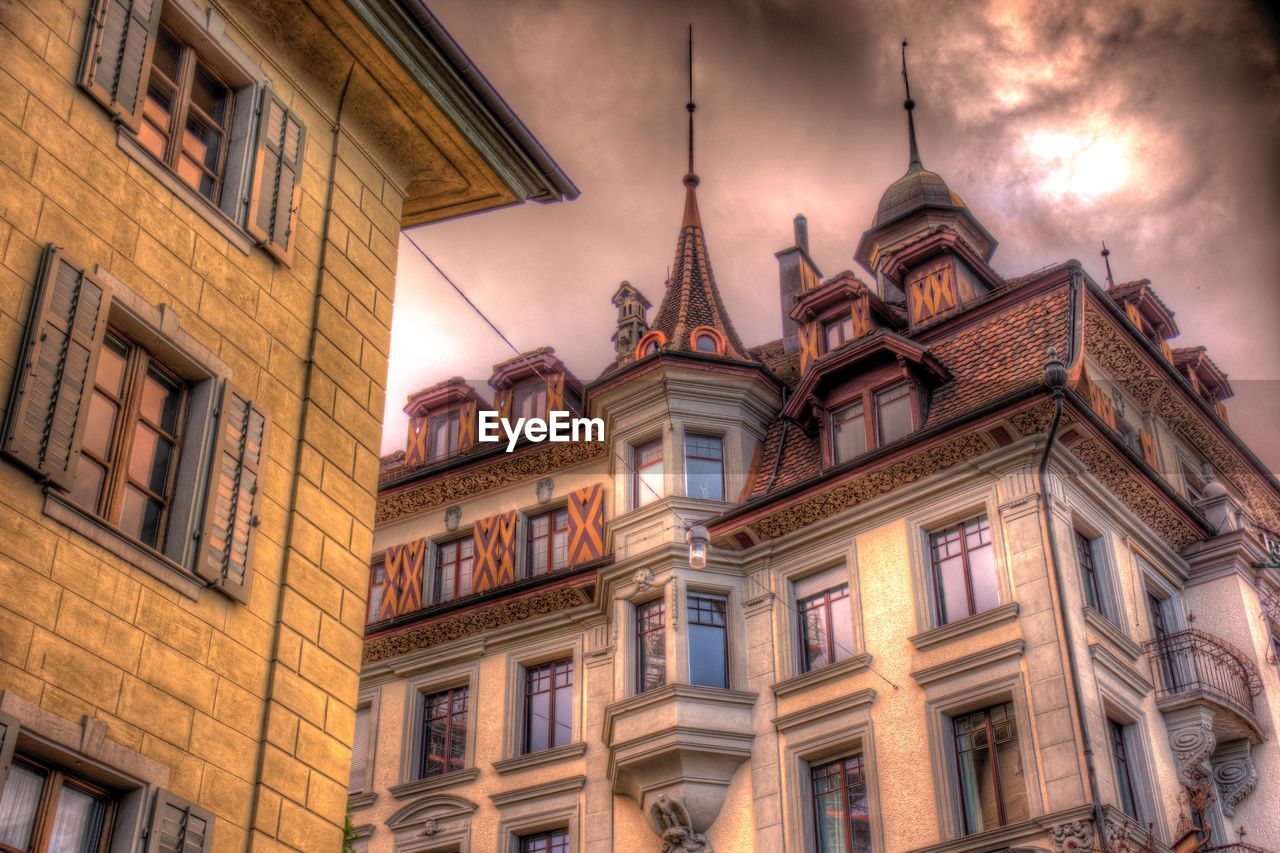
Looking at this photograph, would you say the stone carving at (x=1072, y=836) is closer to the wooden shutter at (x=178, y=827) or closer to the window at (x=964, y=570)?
the window at (x=964, y=570)

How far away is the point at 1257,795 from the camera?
26797mm

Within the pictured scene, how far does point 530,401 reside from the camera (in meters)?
34.8

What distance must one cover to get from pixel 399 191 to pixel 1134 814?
1550 cm

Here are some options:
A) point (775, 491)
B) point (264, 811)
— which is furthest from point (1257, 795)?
point (264, 811)

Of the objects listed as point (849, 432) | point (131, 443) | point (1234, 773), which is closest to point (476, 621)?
point (849, 432)

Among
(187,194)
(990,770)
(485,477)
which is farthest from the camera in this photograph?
(485,477)

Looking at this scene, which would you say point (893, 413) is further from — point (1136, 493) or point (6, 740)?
point (6, 740)

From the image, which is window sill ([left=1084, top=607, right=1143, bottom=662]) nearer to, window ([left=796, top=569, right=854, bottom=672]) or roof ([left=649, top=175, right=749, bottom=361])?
window ([left=796, top=569, right=854, bottom=672])

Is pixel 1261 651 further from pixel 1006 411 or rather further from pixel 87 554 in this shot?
pixel 87 554

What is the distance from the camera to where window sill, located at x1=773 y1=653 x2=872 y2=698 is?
26562mm

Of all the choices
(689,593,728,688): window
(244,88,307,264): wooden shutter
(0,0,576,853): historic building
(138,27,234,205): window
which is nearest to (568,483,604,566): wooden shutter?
(689,593,728,688): window

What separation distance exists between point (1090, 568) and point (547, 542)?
11131 mm

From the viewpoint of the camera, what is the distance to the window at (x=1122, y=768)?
958 inches

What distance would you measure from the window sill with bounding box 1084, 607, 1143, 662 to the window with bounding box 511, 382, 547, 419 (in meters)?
13.5
